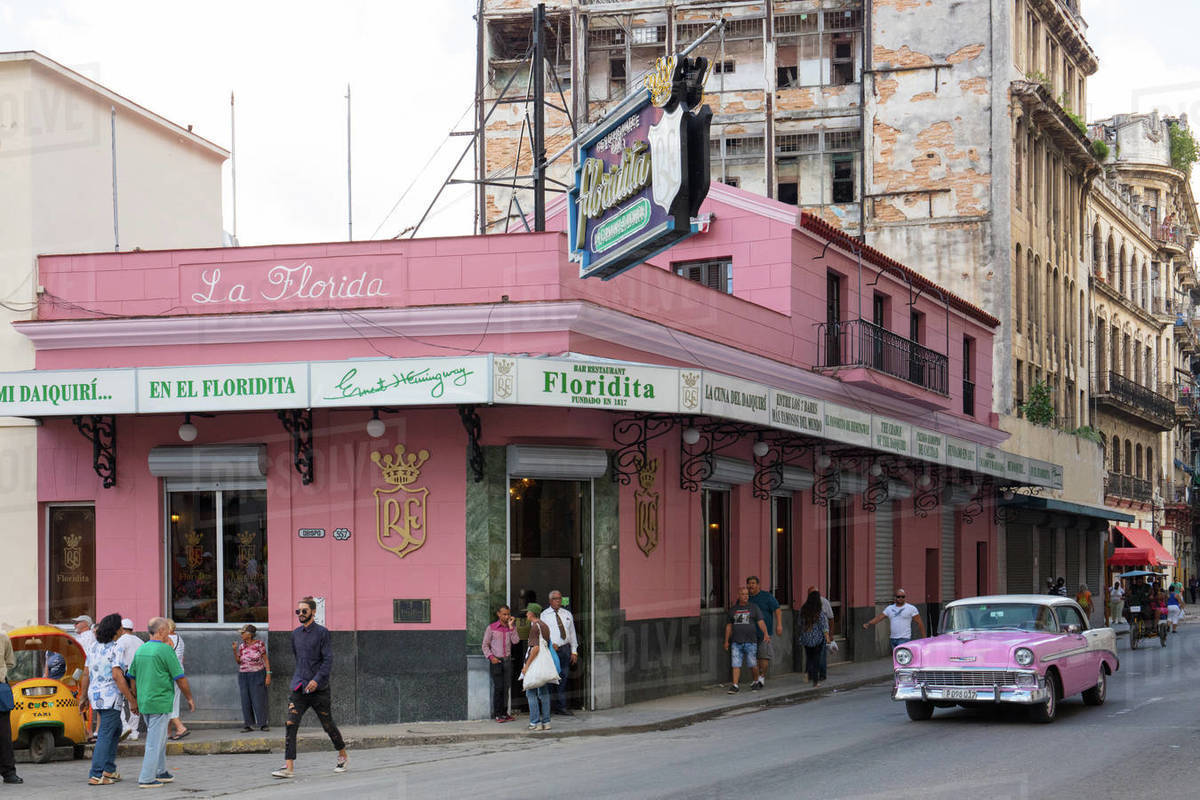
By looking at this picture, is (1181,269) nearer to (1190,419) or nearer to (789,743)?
(1190,419)

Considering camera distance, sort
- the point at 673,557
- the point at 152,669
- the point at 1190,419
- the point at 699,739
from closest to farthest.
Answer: the point at 152,669
the point at 699,739
the point at 673,557
the point at 1190,419

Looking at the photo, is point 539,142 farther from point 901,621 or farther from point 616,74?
point 616,74

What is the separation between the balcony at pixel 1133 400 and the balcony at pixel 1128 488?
2543 millimetres

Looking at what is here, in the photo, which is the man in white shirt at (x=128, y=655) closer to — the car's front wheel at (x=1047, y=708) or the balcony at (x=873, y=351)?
the car's front wheel at (x=1047, y=708)

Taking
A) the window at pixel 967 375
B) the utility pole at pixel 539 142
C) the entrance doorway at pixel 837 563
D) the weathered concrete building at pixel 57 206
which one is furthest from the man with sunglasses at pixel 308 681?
the window at pixel 967 375

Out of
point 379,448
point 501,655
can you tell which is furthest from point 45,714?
point 501,655

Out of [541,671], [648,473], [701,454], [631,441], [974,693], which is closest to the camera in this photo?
[974,693]

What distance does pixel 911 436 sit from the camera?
25.4 metres

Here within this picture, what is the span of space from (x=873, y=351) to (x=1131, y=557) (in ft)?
71.8

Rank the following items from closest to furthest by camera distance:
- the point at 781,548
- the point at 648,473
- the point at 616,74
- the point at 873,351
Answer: the point at 648,473, the point at 781,548, the point at 873,351, the point at 616,74

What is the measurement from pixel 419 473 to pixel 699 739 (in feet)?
16.5

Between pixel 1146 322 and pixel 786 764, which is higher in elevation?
pixel 1146 322

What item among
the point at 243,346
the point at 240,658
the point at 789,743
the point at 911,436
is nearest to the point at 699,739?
the point at 789,743
